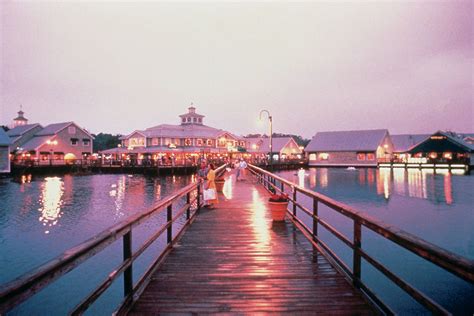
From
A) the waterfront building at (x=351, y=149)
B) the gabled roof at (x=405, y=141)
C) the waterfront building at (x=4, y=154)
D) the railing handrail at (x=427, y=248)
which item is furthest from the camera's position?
the gabled roof at (x=405, y=141)

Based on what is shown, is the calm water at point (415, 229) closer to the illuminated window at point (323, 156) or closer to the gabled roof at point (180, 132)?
the gabled roof at point (180, 132)

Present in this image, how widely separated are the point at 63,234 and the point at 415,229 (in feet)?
66.0

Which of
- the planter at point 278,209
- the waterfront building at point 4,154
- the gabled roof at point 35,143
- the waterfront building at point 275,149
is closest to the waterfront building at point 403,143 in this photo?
the waterfront building at point 275,149

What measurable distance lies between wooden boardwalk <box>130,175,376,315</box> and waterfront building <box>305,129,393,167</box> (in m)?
70.4

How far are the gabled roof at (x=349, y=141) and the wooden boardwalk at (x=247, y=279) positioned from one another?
70.5 meters

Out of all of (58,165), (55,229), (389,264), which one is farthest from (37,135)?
(389,264)

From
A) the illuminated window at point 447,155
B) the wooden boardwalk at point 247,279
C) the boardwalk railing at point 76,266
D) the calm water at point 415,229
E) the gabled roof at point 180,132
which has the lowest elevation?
the calm water at point 415,229

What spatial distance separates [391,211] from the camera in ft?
78.2

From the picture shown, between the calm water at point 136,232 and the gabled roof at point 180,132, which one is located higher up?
the gabled roof at point 180,132

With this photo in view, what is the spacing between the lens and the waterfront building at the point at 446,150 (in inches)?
2380

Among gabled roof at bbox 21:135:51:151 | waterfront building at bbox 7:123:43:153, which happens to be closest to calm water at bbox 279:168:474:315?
gabled roof at bbox 21:135:51:151

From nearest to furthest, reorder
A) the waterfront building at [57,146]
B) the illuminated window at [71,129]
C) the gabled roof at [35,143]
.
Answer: the waterfront building at [57,146], the gabled roof at [35,143], the illuminated window at [71,129]

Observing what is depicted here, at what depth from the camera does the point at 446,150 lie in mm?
61562

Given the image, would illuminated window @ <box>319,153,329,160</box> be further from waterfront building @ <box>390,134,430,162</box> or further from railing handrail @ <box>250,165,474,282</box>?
railing handrail @ <box>250,165,474,282</box>
